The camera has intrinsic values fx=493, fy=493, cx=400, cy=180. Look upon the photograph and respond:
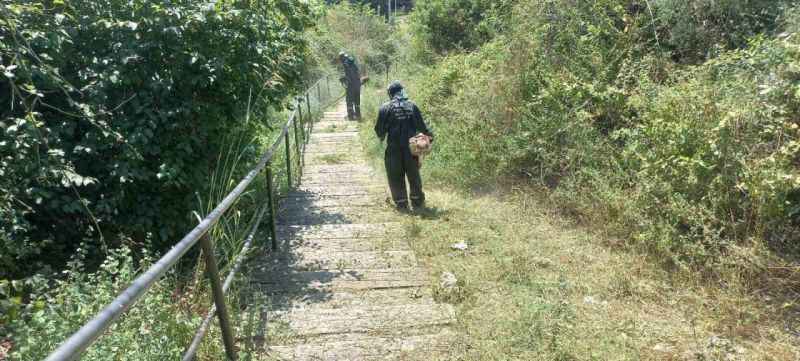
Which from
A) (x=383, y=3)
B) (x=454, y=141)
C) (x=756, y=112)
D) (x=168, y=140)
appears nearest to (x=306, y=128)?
(x=454, y=141)

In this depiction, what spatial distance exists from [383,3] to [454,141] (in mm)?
48914

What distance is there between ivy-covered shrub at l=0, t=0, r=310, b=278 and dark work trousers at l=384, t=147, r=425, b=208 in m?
1.92

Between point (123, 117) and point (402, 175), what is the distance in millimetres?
3082

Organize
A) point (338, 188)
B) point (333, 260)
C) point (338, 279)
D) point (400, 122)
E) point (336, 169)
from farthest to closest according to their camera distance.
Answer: point (336, 169), point (338, 188), point (400, 122), point (333, 260), point (338, 279)

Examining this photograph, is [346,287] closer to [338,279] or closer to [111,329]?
[338,279]

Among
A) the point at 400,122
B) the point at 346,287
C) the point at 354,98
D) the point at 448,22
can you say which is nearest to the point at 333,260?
the point at 346,287

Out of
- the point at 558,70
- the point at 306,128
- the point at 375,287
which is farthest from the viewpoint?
the point at 306,128

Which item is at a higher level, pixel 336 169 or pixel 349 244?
pixel 349 244

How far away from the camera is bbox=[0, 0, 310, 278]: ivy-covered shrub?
357cm

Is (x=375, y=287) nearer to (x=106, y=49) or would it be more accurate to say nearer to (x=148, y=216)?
(x=148, y=216)

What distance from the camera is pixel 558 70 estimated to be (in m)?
6.46

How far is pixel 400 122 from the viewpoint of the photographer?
5.90m

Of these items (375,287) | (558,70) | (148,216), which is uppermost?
(558,70)

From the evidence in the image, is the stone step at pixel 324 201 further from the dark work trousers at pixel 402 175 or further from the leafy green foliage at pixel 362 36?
the leafy green foliage at pixel 362 36
